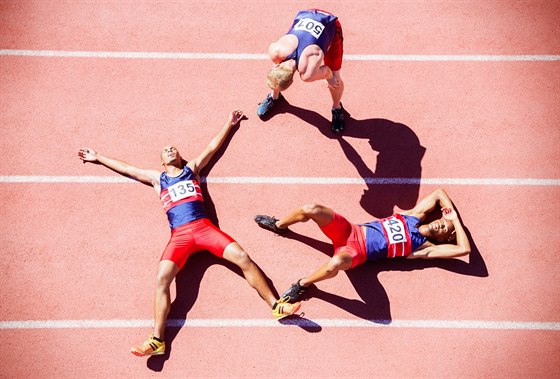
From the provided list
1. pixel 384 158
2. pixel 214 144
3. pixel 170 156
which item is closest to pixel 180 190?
pixel 170 156

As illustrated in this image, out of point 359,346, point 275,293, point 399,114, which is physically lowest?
point 359,346

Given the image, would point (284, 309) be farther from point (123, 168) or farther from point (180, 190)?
point (123, 168)

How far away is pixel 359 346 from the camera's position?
572 cm

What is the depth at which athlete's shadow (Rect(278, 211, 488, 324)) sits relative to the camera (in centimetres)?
586

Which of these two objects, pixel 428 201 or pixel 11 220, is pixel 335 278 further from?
pixel 11 220

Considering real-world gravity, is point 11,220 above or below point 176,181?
below

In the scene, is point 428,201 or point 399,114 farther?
point 399,114

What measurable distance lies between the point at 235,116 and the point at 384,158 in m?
2.17

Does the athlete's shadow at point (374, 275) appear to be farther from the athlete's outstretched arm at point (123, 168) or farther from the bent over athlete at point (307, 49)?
the bent over athlete at point (307, 49)

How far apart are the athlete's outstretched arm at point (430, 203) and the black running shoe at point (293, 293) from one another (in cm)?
173

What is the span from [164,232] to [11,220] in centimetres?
204

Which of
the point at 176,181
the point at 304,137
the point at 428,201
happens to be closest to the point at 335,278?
the point at 428,201

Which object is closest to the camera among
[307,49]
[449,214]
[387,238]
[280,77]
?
[280,77]

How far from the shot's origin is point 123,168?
6027 millimetres
